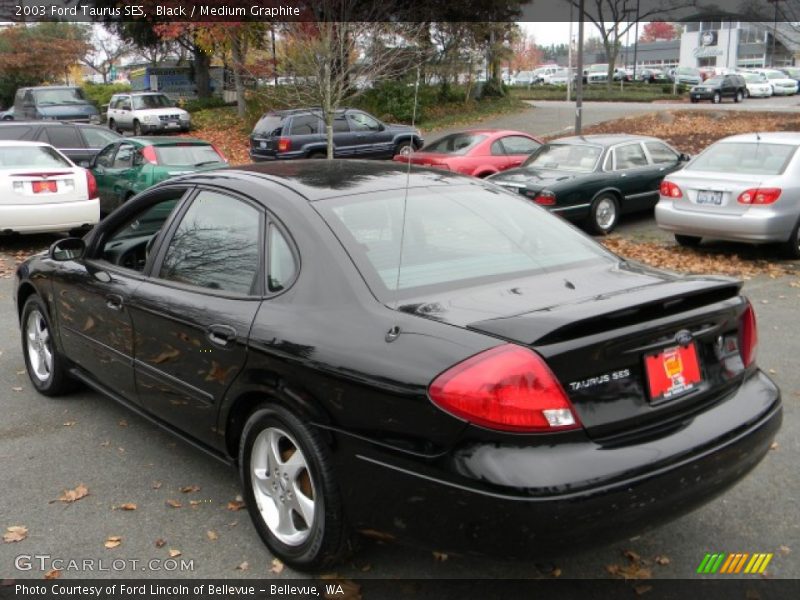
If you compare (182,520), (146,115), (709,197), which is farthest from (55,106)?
(182,520)

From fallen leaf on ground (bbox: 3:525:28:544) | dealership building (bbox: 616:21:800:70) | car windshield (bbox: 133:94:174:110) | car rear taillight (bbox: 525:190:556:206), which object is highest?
dealership building (bbox: 616:21:800:70)

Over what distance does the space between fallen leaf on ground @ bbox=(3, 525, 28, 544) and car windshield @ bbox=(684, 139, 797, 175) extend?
8.93m

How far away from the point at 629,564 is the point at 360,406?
4.45 feet

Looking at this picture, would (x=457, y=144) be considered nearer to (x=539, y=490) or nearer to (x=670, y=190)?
(x=670, y=190)

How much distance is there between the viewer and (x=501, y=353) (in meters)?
2.68

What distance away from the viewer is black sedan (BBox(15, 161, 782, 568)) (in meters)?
2.66

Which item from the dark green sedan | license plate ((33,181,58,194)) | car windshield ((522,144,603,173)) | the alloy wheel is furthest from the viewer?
the dark green sedan

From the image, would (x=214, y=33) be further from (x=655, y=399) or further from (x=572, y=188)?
(x=655, y=399)

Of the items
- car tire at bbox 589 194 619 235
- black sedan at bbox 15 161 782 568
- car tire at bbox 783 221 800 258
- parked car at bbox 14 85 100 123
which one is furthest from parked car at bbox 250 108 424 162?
black sedan at bbox 15 161 782 568

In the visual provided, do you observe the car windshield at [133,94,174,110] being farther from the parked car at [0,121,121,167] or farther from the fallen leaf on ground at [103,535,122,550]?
the fallen leaf on ground at [103,535,122,550]

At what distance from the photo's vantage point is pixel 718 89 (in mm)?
42844

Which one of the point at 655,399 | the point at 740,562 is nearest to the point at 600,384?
the point at 655,399

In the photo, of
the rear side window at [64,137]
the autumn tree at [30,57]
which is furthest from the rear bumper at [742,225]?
the autumn tree at [30,57]

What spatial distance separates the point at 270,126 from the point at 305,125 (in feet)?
2.69
